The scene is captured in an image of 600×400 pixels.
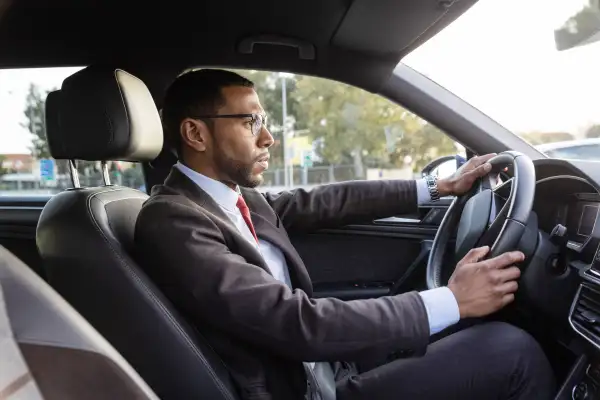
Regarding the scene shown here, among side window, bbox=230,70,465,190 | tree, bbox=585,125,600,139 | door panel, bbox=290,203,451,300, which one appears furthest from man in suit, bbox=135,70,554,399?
tree, bbox=585,125,600,139

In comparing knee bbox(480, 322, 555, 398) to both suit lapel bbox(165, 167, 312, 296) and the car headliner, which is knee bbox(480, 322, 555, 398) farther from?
the car headliner

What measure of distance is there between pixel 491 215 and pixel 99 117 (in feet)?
3.51

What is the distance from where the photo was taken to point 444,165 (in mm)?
2566

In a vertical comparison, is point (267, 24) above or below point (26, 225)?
above

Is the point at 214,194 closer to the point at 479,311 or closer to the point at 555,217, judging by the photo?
the point at 479,311

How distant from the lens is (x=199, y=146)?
1742 mm

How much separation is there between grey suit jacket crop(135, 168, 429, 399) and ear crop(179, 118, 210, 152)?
0.56ft

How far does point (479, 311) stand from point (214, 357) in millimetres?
621

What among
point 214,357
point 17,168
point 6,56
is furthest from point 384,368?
point 17,168

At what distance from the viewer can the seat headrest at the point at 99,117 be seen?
5.36ft

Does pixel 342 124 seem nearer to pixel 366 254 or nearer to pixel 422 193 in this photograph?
pixel 366 254

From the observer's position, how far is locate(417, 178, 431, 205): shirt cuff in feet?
6.88

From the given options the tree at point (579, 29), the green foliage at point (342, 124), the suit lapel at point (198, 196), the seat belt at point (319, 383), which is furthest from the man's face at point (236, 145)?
the tree at point (579, 29)

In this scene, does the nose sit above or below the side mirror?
above
